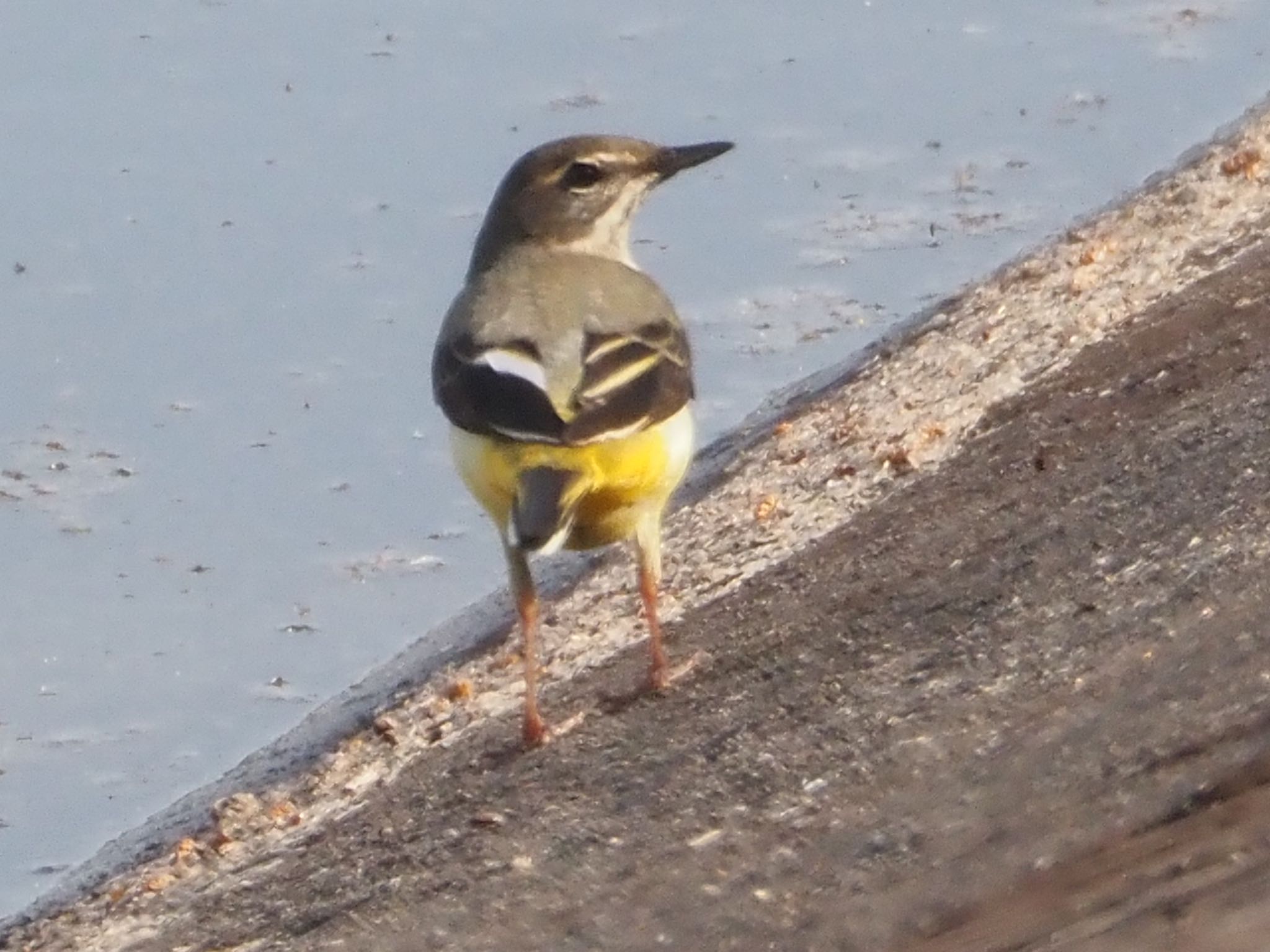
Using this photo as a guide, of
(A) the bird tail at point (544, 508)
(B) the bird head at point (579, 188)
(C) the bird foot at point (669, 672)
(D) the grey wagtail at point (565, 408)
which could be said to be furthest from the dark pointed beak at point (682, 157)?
(C) the bird foot at point (669, 672)

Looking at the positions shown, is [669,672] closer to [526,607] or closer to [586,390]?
[586,390]

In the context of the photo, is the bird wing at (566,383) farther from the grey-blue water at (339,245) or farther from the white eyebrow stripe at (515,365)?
the grey-blue water at (339,245)

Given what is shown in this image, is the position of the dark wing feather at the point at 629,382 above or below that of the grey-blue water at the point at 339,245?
above

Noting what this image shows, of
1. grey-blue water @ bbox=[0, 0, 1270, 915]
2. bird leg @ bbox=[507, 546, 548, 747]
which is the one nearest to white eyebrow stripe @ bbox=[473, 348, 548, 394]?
bird leg @ bbox=[507, 546, 548, 747]

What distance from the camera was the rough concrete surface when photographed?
2457 mm

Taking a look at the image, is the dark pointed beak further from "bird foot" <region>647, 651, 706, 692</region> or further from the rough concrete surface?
"bird foot" <region>647, 651, 706, 692</region>

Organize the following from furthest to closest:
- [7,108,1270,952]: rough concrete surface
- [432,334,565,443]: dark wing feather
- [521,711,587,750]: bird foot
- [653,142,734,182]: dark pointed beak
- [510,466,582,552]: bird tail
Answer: [653,142,734,182]: dark pointed beak, [432,334,565,443]: dark wing feather, [510,466,582,552]: bird tail, [521,711,587,750]: bird foot, [7,108,1270,952]: rough concrete surface

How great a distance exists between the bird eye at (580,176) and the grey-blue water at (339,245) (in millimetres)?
1182

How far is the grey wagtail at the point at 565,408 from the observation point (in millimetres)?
5074

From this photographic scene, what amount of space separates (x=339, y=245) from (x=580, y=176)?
7.35 feet

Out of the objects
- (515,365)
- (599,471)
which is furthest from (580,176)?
(599,471)

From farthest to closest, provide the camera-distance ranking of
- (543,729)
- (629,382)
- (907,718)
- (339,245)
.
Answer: (339,245) → (629,382) → (543,729) → (907,718)

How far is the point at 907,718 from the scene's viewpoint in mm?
3428

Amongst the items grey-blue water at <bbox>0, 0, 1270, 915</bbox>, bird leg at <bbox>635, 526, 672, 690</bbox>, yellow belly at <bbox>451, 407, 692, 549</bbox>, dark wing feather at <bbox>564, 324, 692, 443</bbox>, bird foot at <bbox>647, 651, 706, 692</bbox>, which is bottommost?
grey-blue water at <bbox>0, 0, 1270, 915</bbox>
